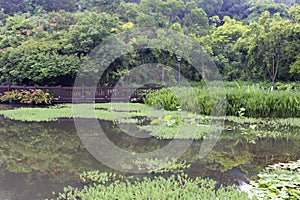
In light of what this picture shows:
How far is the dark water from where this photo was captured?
3564mm

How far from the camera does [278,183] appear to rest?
3.18 m

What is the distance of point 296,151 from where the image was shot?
4.95 m

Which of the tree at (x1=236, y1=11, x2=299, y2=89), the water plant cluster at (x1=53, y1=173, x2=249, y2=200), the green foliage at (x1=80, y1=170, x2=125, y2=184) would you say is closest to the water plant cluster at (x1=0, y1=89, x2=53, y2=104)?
the green foliage at (x1=80, y1=170, x2=125, y2=184)

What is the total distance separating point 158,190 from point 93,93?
29.3 feet

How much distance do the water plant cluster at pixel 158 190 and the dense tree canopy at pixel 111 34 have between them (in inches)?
356

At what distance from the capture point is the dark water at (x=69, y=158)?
356cm

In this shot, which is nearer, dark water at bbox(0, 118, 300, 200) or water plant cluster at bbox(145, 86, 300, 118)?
dark water at bbox(0, 118, 300, 200)

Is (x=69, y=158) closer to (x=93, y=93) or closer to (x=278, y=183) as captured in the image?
(x=278, y=183)

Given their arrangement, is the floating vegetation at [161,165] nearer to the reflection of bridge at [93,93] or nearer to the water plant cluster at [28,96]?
the reflection of bridge at [93,93]

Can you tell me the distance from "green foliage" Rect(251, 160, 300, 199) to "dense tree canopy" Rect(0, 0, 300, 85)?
30.6 feet

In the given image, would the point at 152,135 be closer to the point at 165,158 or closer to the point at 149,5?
the point at 165,158

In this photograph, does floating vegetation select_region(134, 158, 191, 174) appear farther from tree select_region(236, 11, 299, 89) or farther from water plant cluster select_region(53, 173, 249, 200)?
tree select_region(236, 11, 299, 89)

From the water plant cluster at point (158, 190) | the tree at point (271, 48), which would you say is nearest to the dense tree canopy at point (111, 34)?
the tree at point (271, 48)

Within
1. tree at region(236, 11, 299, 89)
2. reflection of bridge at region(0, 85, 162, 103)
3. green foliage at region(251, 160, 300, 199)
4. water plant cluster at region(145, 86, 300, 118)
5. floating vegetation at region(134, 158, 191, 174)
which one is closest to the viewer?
green foliage at region(251, 160, 300, 199)
